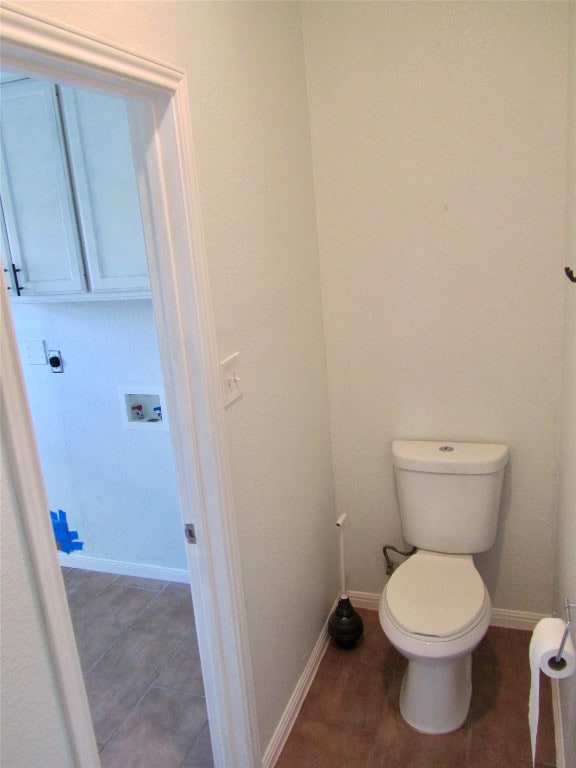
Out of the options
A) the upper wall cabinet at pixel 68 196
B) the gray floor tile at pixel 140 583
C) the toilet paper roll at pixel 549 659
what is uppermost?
the upper wall cabinet at pixel 68 196

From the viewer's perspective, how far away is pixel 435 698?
1852 mm

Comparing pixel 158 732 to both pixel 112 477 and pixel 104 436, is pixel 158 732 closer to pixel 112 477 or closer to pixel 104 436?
pixel 112 477

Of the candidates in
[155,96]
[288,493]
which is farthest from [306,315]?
[155,96]

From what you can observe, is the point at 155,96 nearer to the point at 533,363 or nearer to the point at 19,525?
the point at 19,525

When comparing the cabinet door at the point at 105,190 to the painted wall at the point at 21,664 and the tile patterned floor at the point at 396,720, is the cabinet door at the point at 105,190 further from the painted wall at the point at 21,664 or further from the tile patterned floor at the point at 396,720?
the tile patterned floor at the point at 396,720

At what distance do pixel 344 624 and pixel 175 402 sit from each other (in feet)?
4.43

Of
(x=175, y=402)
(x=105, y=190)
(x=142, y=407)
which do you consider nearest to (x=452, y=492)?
(x=175, y=402)

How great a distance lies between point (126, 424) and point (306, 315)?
1119mm

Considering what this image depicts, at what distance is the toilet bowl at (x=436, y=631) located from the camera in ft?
5.63

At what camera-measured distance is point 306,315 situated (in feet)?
6.75

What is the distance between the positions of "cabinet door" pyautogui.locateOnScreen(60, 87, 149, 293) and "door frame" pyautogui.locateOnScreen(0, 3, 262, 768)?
0.96 m

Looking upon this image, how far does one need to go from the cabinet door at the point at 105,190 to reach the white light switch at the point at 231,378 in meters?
0.88

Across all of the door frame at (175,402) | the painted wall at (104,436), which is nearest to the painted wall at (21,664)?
the door frame at (175,402)

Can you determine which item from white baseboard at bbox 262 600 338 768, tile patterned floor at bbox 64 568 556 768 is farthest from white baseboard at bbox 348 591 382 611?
white baseboard at bbox 262 600 338 768
